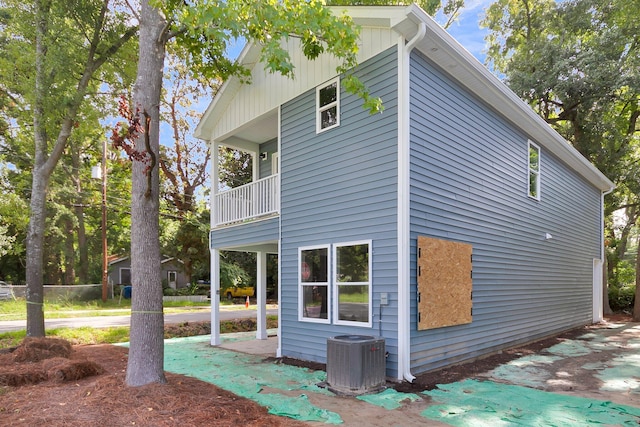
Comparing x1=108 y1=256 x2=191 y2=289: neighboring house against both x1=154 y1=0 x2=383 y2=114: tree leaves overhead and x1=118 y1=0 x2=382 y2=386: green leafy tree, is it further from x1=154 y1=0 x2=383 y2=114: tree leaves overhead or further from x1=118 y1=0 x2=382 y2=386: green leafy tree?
x1=154 y1=0 x2=383 y2=114: tree leaves overhead

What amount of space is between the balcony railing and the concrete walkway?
309cm

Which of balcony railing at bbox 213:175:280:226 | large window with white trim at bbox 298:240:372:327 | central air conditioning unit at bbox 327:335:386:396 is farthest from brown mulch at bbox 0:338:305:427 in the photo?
balcony railing at bbox 213:175:280:226

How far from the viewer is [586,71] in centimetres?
1523

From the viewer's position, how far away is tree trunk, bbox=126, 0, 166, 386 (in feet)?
17.6

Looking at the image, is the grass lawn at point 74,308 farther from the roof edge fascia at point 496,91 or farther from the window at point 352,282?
the roof edge fascia at point 496,91

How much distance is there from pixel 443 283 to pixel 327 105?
3.82m

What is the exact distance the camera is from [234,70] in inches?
305

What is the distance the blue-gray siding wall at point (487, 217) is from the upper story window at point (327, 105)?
59.7 inches

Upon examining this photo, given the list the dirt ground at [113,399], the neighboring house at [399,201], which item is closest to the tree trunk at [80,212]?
the neighboring house at [399,201]

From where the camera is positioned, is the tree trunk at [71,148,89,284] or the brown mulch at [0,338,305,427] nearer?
the brown mulch at [0,338,305,427]

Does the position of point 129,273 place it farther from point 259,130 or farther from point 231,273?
point 259,130

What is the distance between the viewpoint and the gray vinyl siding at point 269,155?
11.1 m

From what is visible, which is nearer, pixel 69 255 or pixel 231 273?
pixel 231 273

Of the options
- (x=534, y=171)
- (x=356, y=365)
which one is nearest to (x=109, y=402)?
(x=356, y=365)
